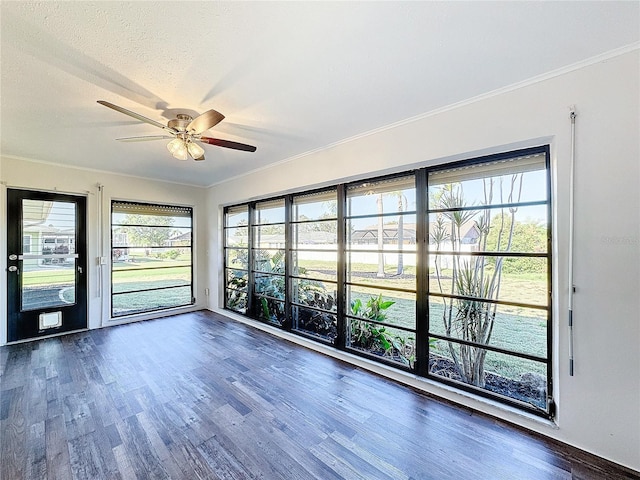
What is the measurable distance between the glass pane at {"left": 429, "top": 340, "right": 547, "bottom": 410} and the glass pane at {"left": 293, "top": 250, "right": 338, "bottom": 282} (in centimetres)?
153

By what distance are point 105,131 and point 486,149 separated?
12.4 ft

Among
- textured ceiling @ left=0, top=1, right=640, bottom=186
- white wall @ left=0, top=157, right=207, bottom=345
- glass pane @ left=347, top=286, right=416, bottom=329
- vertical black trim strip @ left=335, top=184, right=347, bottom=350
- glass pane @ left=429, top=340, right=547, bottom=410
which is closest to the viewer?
textured ceiling @ left=0, top=1, right=640, bottom=186

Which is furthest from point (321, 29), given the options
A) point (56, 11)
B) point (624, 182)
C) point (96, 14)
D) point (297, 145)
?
point (624, 182)

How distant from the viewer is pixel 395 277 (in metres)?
3.06

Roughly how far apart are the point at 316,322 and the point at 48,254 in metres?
4.21

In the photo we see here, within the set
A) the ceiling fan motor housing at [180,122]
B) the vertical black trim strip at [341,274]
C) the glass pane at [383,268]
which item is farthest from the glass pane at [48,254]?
the glass pane at [383,268]

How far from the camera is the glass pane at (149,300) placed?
488 centimetres

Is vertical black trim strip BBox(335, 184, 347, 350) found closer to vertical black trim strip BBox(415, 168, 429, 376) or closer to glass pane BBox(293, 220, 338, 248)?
glass pane BBox(293, 220, 338, 248)

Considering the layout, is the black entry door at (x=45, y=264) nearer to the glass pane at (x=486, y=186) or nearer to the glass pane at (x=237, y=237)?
the glass pane at (x=237, y=237)

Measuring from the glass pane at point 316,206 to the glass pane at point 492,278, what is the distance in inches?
59.6

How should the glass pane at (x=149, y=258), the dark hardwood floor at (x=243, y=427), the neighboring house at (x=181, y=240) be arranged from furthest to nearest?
the neighboring house at (x=181, y=240), the glass pane at (x=149, y=258), the dark hardwood floor at (x=243, y=427)

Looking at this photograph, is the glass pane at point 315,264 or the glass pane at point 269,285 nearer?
the glass pane at point 315,264

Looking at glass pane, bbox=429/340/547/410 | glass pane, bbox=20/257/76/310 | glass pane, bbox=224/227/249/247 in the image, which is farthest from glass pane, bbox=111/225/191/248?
glass pane, bbox=429/340/547/410

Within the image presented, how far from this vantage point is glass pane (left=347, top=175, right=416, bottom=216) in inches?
117
